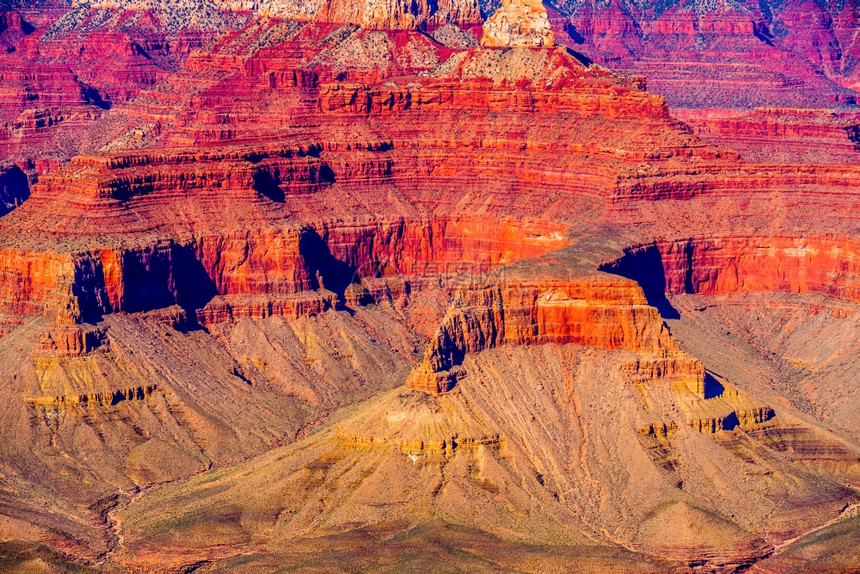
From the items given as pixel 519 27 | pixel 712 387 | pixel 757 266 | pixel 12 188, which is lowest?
pixel 12 188

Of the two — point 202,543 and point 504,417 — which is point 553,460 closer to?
point 504,417

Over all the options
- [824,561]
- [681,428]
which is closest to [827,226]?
[681,428]

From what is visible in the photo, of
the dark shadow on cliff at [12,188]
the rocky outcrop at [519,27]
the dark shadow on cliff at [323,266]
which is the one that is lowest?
the dark shadow on cliff at [12,188]

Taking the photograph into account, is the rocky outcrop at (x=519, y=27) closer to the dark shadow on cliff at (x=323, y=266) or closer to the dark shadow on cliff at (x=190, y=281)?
the dark shadow on cliff at (x=323, y=266)

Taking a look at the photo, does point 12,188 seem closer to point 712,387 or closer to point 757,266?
point 757,266

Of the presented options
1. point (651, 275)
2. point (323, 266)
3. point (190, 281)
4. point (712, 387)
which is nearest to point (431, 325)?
point (323, 266)

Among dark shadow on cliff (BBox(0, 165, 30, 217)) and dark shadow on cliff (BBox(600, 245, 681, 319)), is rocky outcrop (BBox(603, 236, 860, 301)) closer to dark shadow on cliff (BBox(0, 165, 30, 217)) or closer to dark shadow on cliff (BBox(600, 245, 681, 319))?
dark shadow on cliff (BBox(600, 245, 681, 319))

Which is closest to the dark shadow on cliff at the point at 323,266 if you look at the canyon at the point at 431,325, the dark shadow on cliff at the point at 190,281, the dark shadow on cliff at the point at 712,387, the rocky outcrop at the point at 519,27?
the canyon at the point at 431,325

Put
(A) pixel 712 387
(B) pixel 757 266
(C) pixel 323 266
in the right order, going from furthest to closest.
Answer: (B) pixel 757 266 < (C) pixel 323 266 < (A) pixel 712 387
